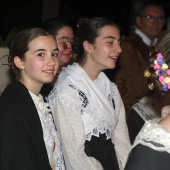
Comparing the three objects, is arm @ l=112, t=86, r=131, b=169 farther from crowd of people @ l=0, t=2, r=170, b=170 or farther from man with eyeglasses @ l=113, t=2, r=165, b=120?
man with eyeglasses @ l=113, t=2, r=165, b=120

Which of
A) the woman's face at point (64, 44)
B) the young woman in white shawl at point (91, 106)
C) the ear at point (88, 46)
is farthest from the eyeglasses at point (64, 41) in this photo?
the ear at point (88, 46)

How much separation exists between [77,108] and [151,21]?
2.17m

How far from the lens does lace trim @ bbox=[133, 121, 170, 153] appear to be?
1.82 meters

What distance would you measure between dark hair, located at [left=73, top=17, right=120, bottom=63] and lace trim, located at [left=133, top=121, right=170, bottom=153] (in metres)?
1.58

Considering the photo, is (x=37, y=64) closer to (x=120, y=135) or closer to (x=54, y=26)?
(x=120, y=135)

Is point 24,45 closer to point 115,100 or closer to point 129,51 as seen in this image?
point 115,100

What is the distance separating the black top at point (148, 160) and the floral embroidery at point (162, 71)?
1.16 feet

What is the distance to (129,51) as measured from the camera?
4562 millimetres

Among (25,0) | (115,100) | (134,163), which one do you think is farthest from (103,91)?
(25,0)

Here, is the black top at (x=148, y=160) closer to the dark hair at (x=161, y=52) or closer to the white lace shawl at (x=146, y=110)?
the dark hair at (x=161, y=52)

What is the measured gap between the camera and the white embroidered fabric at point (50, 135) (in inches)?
111

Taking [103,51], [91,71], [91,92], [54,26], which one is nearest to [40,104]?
[91,92]

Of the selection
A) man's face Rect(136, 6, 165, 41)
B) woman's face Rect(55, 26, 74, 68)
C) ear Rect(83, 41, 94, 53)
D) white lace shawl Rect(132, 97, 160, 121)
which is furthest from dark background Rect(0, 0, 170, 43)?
ear Rect(83, 41, 94, 53)

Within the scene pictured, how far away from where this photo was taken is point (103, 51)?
3373 millimetres
